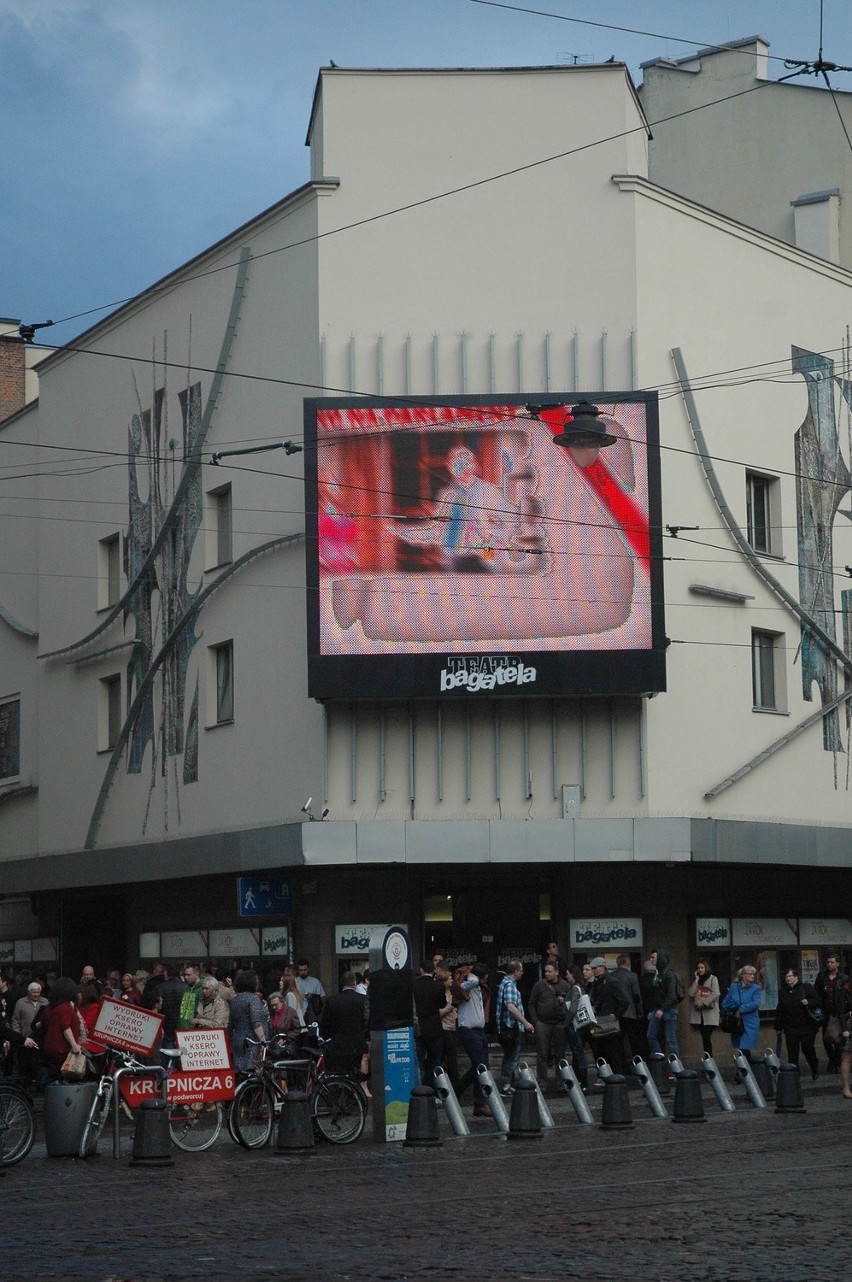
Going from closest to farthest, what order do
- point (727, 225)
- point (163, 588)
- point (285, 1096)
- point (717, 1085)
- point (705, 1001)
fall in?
point (285, 1096)
point (717, 1085)
point (705, 1001)
point (727, 225)
point (163, 588)

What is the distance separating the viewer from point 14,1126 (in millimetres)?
17719

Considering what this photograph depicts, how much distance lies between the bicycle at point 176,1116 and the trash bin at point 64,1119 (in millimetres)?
92

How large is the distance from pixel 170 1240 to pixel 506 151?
21.3m

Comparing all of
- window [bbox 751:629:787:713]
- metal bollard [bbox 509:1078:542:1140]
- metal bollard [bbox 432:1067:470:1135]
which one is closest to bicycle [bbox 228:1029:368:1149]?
metal bollard [bbox 432:1067:470:1135]

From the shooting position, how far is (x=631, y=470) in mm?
28547

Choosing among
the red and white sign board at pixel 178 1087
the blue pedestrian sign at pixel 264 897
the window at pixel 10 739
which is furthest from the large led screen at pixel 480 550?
the window at pixel 10 739

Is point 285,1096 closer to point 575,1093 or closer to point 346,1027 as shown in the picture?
point 346,1027

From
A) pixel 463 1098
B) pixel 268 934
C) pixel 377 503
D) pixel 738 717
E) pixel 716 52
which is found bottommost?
pixel 463 1098

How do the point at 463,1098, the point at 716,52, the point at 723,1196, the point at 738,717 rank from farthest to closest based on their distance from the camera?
the point at 716,52
the point at 738,717
the point at 463,1098
the point at 723,1196

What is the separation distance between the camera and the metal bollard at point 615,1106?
769 inches

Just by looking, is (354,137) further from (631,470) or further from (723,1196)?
(723,1196)

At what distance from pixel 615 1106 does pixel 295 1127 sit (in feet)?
Answer: 11.5

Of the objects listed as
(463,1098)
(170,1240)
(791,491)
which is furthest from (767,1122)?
(791,491)

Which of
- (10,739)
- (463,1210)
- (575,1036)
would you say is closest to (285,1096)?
(463,1210)
